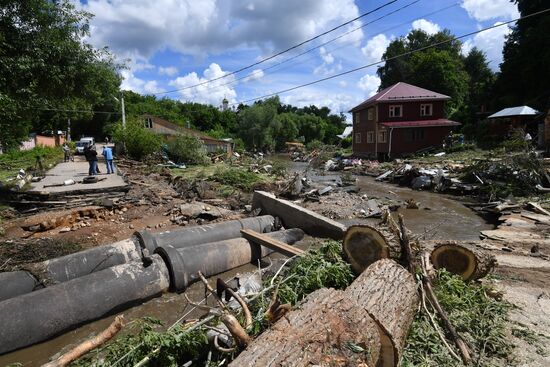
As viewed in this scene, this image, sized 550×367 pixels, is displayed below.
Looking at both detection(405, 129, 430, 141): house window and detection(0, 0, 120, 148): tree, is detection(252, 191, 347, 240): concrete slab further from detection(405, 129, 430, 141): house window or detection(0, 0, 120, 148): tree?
detection(405, 129, 430, 141): house window

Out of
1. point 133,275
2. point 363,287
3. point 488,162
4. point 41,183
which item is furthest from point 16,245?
point 488,162

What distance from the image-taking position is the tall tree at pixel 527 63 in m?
32.1

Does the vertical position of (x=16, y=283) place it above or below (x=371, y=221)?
above

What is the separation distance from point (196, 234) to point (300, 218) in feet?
10.1

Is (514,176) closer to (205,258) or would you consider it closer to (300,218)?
(300,218)

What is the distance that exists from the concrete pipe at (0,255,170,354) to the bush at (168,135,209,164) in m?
21.7

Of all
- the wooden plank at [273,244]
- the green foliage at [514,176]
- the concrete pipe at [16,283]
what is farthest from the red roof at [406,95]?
the concrete pipe at [16,283]

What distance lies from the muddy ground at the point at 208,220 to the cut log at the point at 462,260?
53cm

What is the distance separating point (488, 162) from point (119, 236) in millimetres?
15168

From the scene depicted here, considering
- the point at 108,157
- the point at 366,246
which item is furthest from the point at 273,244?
the point at 108,157

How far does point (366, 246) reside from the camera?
221 inches

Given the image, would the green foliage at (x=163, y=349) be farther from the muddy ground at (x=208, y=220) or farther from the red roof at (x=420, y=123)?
the red roof at (x=420, y=123)

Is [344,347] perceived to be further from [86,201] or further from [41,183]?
[41,183]

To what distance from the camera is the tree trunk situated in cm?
286
